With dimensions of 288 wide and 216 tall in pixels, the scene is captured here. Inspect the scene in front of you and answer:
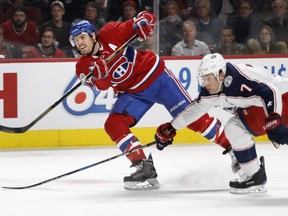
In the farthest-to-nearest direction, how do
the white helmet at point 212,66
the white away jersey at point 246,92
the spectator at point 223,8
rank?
the spectator at point 223,8 < the white helmet at point 212,66 < the white away jersey at point 246,92

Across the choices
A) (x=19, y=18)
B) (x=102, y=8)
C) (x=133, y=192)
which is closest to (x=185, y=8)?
(x=102, y=8)

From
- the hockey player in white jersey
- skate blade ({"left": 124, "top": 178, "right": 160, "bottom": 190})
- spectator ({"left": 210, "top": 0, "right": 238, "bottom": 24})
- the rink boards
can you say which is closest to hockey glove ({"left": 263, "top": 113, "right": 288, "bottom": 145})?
the hockey player in white jersey

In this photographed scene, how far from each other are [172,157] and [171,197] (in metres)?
1.66

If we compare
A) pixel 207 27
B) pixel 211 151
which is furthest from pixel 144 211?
pixel 207 27

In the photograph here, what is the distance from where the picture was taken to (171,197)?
204 inches

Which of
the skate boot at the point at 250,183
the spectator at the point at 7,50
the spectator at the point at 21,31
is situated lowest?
the skate boot at the point at 250,183

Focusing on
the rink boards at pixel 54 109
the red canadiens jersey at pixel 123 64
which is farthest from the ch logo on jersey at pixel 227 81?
the rink boards at pixel 54 109

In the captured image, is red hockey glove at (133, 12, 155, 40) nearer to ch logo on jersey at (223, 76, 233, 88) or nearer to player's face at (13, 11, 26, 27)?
ch logo on jersey at (223, 76, 233, 88)

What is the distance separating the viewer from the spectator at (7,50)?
7.34 meters

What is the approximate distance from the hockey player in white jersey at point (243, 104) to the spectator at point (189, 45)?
2.33 m

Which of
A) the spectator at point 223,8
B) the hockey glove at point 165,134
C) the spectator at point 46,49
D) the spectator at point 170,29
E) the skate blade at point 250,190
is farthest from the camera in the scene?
the spectator at point 223,8

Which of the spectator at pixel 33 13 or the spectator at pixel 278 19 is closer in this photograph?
the spectator at pixel 33 13

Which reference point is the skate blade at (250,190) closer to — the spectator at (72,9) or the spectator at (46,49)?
the spectator at (46,49)

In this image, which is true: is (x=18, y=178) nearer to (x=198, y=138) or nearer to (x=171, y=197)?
(x=171, y=197)
